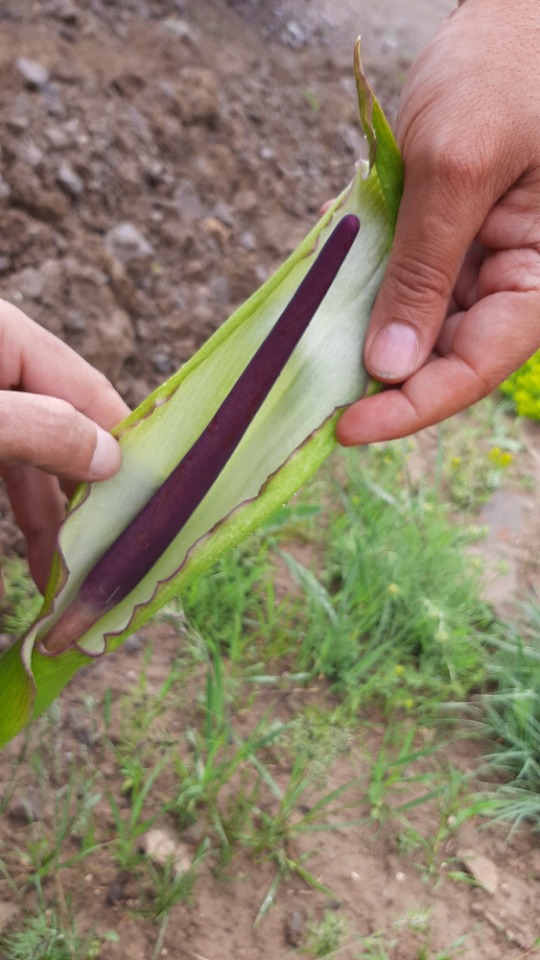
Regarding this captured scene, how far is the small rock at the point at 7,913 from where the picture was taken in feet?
3.34

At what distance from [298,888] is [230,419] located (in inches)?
26.7

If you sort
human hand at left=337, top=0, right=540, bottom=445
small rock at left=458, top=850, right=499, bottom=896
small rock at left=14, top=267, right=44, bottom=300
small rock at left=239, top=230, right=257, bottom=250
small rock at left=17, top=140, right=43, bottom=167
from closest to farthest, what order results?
human hand at left=337, top=0, right=540, bottom=445
small rock at left=458, top=850, right=499, bottom=896
small rock at left=14, top=267, right=44, bottom=300
small rock at left=17, top=140, right=43, bottom=167
small rock at left=239, top=230, right=257, bottom=250

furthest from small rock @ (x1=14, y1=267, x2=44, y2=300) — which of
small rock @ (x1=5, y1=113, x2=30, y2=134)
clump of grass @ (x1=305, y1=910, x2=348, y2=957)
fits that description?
clump of grass @ (x1=305, y1=910, x2=348, y2=957)

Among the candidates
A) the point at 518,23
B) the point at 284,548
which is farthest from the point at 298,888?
the point at 518,23

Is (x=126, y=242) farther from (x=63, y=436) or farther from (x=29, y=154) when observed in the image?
(x=63, y=436)

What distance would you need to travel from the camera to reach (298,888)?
1190 mm

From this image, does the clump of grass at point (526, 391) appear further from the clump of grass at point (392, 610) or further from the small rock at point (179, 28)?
the small rock at point (179, 28)

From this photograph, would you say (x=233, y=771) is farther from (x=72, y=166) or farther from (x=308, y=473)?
(x=72, y=166)

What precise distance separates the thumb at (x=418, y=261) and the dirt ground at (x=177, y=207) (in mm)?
643

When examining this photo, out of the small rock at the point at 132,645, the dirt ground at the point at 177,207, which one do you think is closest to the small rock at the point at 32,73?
the dirt ground at the point at 177,207

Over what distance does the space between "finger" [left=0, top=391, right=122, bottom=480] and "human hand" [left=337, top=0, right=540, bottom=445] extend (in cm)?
24

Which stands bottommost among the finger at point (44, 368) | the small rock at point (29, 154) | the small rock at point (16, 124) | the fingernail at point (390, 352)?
the small rock at point (29, 154)

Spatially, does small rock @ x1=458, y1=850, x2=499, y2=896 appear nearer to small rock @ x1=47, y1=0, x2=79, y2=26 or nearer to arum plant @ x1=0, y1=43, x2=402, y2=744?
arum plant @ x1=0, y1=43, x2=402, y2=744

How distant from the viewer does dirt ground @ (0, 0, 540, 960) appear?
1215 millimetres
